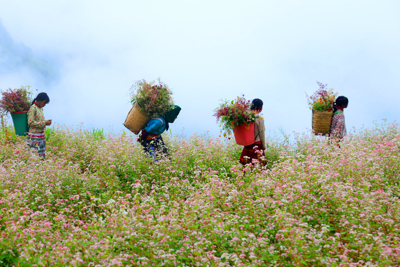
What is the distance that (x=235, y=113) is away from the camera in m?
7.58

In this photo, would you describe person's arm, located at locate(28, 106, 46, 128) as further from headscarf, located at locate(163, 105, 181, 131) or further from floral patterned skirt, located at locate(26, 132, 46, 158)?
headscarf, located at locate(163, 105, 181, 131)

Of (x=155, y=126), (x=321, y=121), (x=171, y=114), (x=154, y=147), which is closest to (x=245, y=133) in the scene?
(x=171, y=114)

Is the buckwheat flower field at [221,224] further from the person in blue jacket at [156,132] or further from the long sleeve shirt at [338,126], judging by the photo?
the long sleeve shirt at [338,126]

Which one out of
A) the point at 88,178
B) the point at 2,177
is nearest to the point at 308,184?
the point at 88,178

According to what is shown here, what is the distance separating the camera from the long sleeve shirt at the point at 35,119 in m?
9.41

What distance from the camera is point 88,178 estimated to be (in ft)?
23.1

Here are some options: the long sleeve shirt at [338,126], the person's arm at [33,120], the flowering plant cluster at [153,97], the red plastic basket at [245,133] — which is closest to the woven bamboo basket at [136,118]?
the flowering plant cluster at [153,97]

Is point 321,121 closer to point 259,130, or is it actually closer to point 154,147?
point 259,130

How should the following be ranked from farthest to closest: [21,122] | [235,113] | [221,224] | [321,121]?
[21,122]
[321,121]
[235,113]
[221,224]

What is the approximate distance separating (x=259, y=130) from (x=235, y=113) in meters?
0.86

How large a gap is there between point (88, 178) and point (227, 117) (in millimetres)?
3097

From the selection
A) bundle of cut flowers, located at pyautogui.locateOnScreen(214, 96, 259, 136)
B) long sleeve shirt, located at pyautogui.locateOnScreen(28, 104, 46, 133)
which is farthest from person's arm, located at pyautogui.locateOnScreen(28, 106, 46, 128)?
bundle of cut flowers, located at pyautogui.locateOnScreen(214, 96, 259, 136)

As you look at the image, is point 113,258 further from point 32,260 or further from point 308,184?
point 308,184

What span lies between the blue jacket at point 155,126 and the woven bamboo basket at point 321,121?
4098mm
